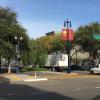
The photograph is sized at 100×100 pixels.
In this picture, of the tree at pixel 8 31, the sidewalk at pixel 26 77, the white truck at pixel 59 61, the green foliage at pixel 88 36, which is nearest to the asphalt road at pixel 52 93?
the sidewalk at pixel 26 77

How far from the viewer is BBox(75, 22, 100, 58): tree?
8594 centimetres

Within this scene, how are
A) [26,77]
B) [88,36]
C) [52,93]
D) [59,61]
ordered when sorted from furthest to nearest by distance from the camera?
[88,36] → [59,61] → [26,77] → [52,93]

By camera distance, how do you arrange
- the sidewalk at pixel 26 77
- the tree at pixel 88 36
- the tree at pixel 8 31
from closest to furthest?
the sidewalk at pixel 26 77
the tree at pixel 8 31
the tree at pixel 88 36

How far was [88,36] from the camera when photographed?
85.6 meters

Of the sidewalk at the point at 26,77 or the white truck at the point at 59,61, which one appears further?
the white truck at the point at 59,61

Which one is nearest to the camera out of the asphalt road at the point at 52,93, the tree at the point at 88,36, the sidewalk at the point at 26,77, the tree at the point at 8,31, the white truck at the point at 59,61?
the asphalt road at the point at 52,93

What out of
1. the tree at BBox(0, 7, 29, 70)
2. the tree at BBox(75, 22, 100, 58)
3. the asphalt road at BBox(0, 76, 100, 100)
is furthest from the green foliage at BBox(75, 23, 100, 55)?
the asphalt road at BBox(0, 76, 100, 100)

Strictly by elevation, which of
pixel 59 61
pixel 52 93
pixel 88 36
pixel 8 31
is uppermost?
pixel 88 36

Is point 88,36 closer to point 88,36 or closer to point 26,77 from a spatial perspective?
point 88,36

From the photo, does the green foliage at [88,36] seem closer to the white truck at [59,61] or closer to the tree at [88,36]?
the tree at [88,36]

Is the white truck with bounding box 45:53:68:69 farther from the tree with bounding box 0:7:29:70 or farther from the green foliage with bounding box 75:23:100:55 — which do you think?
the tree with bounding box 0:7:29:70

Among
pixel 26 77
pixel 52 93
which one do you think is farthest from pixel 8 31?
pixel 52 93

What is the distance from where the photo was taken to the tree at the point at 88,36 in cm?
8594

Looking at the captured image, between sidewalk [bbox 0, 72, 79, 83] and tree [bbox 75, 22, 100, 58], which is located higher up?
tree [bbox 75, 22, 100, 58]
